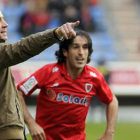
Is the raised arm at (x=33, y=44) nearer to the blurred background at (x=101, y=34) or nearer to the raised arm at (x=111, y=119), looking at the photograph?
the raised arm at (x=111, y=119)

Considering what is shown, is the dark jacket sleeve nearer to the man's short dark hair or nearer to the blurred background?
the man's short dark hair

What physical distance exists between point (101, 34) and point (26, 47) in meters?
14.8

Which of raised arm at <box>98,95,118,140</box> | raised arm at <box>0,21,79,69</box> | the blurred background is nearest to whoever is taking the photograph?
raised arm at <box>0,21,79,69</box>

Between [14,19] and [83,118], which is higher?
[83,118]

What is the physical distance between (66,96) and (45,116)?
1.26 feet

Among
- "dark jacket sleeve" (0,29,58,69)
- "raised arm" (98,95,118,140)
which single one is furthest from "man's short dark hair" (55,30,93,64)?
"dark jacket sleeve" (0,29,58,69)

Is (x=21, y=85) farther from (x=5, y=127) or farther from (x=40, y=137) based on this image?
(x=5, y=127)

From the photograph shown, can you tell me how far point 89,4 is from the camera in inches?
771

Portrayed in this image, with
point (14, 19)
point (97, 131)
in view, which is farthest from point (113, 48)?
point (97, 131)

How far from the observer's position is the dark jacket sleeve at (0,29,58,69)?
13.7 feet

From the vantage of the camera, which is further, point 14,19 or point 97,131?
point 14,19

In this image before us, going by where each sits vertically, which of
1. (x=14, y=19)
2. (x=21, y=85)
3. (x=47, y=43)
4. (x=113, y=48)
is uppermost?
(x=47, y=43)

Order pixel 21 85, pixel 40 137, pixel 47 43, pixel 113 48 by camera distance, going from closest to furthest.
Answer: pixel 47 43
pixel 40 137
pixel 21 85
pixel 113 48

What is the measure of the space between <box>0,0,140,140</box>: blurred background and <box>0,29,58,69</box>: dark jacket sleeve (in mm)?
11251
